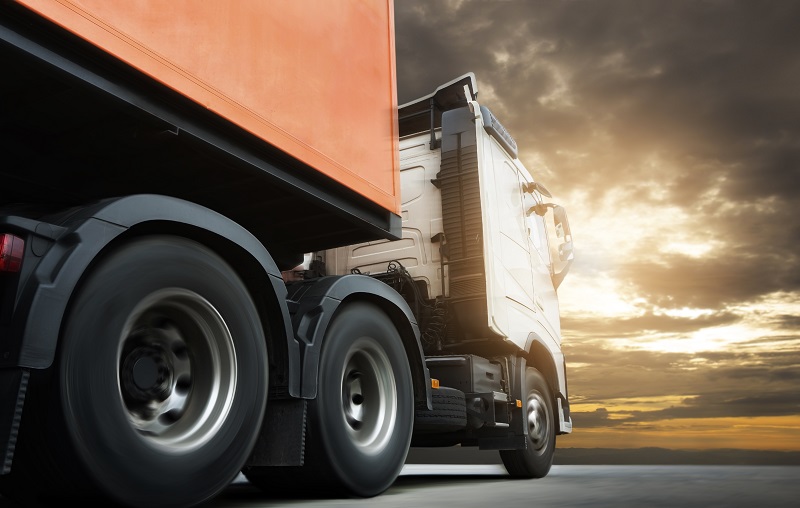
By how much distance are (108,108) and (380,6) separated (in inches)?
82.2

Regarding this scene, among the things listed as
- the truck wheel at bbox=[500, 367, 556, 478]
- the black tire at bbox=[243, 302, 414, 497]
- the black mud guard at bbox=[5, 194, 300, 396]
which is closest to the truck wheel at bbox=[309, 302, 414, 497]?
the black tire at bbox=[243, 302, 414, 497]

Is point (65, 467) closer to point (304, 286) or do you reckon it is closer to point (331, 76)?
point (304, 286)

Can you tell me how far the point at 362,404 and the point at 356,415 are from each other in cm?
10

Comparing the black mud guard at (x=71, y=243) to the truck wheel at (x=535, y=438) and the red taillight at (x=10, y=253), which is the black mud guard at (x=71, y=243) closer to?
the red taillight at (x=10, y=253)

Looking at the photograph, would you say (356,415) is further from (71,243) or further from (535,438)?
(535,438)

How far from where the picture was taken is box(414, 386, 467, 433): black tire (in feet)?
16.6

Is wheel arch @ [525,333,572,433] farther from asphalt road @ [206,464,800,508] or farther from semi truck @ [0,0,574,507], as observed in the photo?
semi truck @ [0,0,574,507]

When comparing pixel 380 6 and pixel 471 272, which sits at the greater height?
pixel 380 6

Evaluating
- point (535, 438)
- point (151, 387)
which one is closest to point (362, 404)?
point (151, 387)

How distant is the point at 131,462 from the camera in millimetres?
2766

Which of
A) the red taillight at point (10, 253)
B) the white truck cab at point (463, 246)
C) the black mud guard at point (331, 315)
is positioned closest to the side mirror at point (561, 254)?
the white truck cab at point (463, 246)

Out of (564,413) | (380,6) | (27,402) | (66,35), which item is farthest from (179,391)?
(564,413)

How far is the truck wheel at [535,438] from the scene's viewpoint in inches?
275

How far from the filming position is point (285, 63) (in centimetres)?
365
